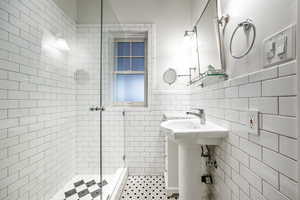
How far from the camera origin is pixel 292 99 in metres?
0.57

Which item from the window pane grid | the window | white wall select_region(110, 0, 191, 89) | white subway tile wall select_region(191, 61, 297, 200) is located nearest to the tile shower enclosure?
white subway tile wall select_region(191, 61, 297, 200)

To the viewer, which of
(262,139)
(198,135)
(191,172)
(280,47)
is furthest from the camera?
(191,172)

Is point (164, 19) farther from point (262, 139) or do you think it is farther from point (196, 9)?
point (262, 139)

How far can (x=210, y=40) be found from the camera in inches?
56.2

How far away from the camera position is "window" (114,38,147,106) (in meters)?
2.40

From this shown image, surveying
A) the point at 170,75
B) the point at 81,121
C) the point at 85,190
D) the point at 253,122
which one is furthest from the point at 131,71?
the point at 253,122

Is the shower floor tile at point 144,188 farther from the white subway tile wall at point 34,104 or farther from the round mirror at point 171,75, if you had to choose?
the round mirror at point 171,75

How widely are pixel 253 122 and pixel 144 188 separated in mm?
1621

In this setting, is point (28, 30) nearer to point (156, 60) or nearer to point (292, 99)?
point (156, 60)

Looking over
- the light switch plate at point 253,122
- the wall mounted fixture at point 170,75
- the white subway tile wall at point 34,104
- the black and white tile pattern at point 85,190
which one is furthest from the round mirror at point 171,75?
the black and white tile pattern at point 85,190

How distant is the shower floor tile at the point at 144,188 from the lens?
1726 mm

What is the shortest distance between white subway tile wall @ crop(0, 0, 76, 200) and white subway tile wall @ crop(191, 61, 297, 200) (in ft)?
5.68

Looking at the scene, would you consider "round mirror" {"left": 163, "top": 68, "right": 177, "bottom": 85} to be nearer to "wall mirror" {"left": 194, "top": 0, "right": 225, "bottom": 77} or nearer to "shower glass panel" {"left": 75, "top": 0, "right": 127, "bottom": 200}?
"wall mirror" {"left": 194, "top": 0, "right": 225, "bottom": 77}

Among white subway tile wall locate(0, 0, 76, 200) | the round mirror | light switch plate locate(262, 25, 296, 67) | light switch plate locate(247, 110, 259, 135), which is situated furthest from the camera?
the round mirror
